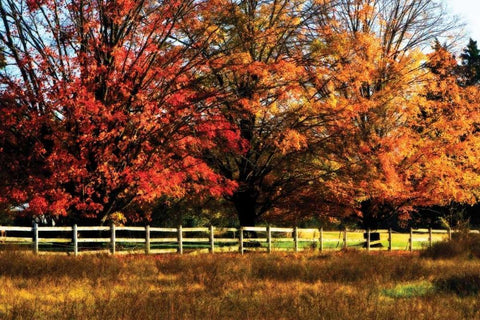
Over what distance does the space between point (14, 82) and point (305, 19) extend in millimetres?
12317

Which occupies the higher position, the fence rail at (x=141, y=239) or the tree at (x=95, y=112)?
the tree at (x=95, y=112)

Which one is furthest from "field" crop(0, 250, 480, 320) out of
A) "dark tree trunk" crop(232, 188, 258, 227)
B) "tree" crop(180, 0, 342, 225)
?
"dark tree trunk" crop(232, 188, 258, 227)

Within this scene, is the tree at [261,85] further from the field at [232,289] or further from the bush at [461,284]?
the bush at [461,284]

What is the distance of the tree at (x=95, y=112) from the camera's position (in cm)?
1808

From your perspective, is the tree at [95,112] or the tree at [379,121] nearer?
the tree at [95,112]

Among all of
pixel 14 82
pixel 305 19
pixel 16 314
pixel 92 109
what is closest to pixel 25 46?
pixel 14 82

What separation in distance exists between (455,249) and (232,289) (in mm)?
10611

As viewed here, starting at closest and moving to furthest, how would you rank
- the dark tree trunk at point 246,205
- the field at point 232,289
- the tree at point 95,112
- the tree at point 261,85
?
the field at point 232,289 < the tree at point 95,112 < the tree at point 261,85 < the dark tree trunk at point 246,205

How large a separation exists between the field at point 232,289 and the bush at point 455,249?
6.01 feet

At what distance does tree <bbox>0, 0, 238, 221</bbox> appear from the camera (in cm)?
1808

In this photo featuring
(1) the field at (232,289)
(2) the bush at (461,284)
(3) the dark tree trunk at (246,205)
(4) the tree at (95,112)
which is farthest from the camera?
(3) the dark tree trunk at (246,205)

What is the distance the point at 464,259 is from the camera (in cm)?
1809

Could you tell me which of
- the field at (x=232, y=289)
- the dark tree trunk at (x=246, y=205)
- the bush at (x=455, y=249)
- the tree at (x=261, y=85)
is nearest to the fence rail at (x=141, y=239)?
the dark tree trunk at (x=246, y=205)

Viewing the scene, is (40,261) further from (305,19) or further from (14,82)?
(305,19)
